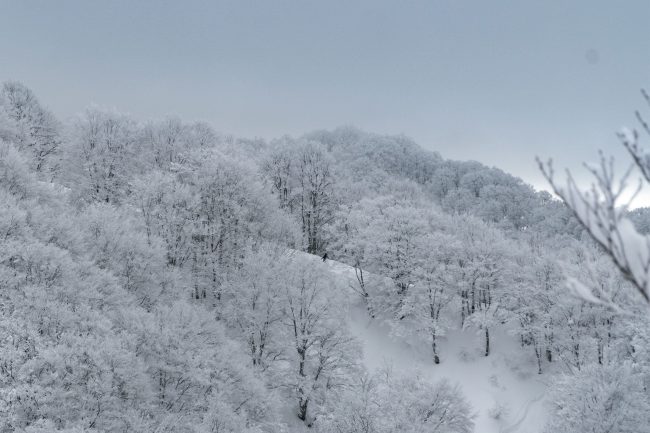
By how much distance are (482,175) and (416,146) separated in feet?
74.5

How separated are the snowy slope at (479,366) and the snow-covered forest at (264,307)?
17 cm

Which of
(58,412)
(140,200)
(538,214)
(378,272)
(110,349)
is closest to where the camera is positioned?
(58,412)

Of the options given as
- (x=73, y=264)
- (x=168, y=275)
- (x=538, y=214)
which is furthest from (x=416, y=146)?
(x=73, y=264)

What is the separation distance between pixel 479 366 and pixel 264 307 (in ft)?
67.0

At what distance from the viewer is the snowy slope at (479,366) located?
34375 mm

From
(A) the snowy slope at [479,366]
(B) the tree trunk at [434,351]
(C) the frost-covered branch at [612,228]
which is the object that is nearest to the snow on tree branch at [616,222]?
(C) the frost-covered branch at [612,228]

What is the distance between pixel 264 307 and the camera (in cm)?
3384

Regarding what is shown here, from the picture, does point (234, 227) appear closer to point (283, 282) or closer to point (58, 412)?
point (283, 282)

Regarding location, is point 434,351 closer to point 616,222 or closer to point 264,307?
point 264,307

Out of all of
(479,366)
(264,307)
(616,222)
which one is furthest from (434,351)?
(616,222)

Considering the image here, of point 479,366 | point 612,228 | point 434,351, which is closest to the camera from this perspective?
point 612,228

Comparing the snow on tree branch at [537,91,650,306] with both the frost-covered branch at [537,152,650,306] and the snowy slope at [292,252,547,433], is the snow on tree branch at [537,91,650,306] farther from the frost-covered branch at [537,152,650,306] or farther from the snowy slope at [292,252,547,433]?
the snowy slope at [292,252,547,433]

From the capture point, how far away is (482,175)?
98.3 meters

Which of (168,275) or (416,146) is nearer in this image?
(168,275)
